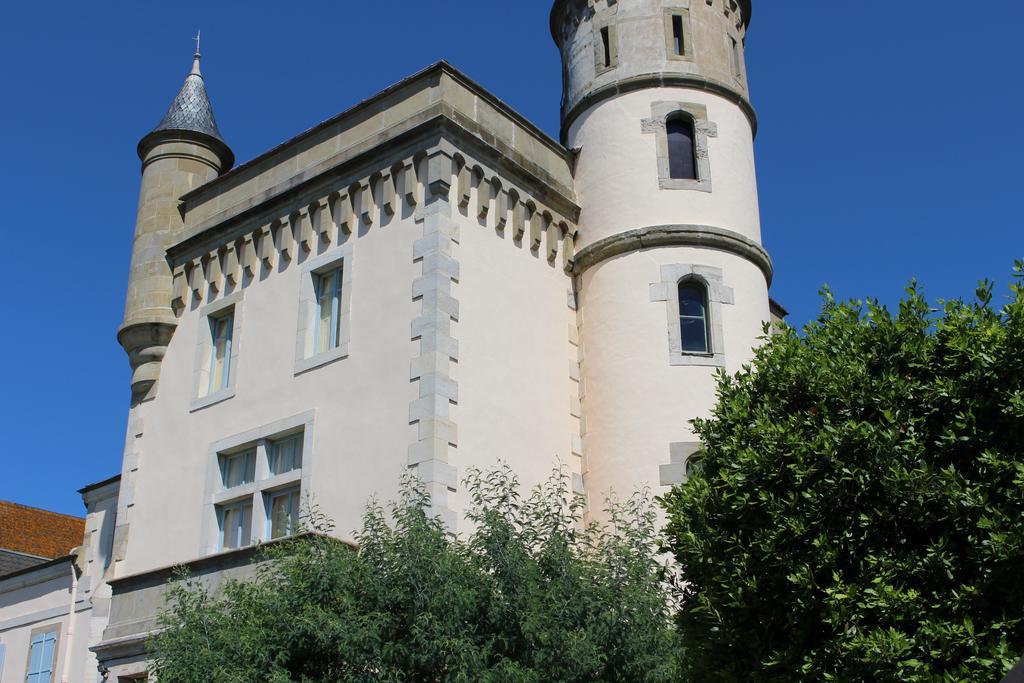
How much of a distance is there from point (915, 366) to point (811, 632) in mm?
3056

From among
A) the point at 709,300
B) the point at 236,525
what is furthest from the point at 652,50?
the point at 236,525

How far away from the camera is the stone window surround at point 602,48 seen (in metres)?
25.0

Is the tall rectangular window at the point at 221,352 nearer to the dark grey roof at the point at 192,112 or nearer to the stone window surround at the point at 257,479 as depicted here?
the stone window surround at the point at 257,479

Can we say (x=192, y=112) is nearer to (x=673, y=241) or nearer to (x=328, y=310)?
(x=328, y=310)

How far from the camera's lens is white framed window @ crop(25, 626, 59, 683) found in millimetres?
30609

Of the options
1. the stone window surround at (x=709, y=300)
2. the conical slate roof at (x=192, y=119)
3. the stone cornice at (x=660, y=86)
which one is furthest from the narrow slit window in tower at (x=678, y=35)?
the conical slate roof at (x=192, y=119)

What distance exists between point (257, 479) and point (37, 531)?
25.2 meters

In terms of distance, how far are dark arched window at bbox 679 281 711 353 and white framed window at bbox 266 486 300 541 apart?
289 inches

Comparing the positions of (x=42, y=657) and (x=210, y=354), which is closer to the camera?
(x=210, y=354)

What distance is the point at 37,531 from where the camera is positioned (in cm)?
4306

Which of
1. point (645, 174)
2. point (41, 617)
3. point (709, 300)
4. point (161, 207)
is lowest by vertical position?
point (41, 617)

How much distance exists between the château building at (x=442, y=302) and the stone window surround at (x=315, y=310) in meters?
0.04

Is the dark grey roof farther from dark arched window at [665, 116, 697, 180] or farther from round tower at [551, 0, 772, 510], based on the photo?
dark arched window at [665, 116, 697, 180]

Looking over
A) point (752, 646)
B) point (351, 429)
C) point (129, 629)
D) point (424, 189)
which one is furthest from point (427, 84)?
point (752, 646)
